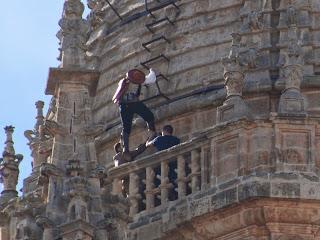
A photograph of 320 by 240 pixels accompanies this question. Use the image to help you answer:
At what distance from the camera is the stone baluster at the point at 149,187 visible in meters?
32.4

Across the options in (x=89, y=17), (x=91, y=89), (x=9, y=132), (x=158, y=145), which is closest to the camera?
(x=91, y=89)

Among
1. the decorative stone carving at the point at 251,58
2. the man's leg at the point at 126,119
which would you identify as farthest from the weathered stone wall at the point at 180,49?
the decorative stone carving at the point at 251,58

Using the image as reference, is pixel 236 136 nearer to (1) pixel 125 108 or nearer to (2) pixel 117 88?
(1) pixel 125 108

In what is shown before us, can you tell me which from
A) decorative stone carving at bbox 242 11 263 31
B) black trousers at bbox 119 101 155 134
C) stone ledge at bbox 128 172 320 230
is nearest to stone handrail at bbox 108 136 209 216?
stone ledge at bbox 128 172 320 230

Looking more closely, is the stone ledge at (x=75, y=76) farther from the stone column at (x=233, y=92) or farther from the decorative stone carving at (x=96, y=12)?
the decorative stone carving at (x=96, y=12)

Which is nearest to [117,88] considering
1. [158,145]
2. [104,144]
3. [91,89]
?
[104,144]

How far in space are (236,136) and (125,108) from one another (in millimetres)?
3673

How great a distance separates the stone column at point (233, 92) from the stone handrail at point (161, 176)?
1.36 ft

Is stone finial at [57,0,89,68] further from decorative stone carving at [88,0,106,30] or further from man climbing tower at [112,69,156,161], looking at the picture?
decorative stone carving at [88,0,106,30]

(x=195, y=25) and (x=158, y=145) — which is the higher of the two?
(x=195, y=25)

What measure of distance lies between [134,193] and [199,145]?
3.23 ft

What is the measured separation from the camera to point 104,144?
36.8 meters

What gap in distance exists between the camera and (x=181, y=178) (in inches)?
1270

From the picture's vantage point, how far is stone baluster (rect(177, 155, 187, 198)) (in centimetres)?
3216
